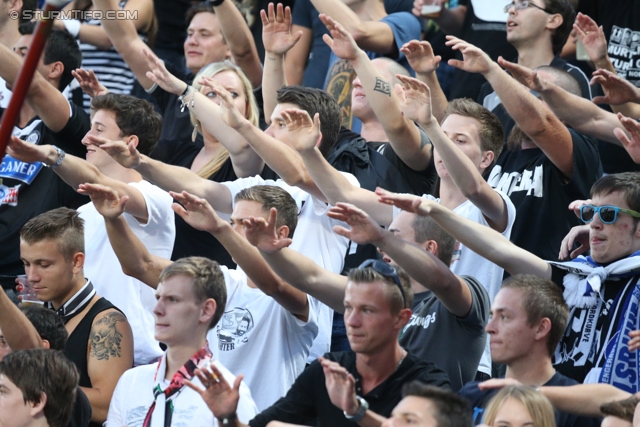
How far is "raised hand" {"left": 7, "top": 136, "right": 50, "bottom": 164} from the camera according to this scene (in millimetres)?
5676

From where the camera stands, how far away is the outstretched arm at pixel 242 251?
5312 millimetres

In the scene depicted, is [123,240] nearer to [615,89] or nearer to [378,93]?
[378,93]

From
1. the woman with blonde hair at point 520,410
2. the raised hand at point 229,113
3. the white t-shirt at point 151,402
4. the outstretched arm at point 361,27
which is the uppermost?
the outstretched arm at point 361,27

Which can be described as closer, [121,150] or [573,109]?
[121,150]

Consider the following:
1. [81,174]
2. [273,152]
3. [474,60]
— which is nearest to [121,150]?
[81,174]

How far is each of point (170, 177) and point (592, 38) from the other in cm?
265

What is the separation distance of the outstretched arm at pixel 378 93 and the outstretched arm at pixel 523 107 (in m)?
0.43

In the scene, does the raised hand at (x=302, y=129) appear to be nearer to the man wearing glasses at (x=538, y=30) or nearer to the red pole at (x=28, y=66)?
the man wearing glasses at (x=538, y=30)

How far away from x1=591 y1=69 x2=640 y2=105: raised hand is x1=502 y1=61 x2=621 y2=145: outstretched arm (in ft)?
0.34

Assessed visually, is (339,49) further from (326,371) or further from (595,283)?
(326,371)

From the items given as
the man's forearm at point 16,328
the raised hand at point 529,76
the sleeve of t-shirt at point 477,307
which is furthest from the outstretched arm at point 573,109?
the man's forearm at point 16,328

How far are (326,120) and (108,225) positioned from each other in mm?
1467

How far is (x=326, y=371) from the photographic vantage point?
4344 millimetres

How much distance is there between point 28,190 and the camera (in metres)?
7.12
